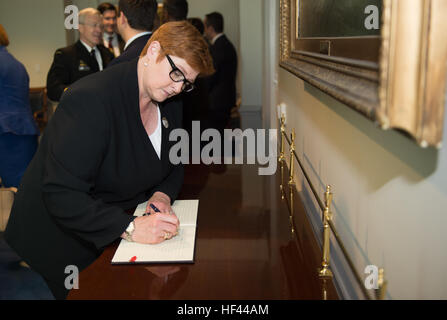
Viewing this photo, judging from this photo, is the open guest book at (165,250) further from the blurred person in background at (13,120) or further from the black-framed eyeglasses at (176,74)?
the blurred person in background at (13,120)

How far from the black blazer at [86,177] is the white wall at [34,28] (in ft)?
29.1

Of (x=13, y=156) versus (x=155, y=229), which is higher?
(x=155, y=229)

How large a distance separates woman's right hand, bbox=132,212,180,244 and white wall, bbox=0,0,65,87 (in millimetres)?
9300

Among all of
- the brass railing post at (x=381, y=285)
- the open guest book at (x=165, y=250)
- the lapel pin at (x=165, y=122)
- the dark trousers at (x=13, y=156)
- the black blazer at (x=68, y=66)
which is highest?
the black blazer at (x=68, y=66)

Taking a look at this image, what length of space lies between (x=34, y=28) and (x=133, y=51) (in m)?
7.96

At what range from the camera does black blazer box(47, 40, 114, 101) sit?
4.11m

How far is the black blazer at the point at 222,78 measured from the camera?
6.36 meters

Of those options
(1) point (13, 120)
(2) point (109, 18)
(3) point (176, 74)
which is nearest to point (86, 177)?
(3) point (176, 74)

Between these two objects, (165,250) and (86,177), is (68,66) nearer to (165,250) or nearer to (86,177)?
(86,177)

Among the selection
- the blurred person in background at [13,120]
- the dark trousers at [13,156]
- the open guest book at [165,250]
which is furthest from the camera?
the dark trousers at [13,156]

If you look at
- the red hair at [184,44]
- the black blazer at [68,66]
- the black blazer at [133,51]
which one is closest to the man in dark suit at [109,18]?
the black blazer at [68,66]

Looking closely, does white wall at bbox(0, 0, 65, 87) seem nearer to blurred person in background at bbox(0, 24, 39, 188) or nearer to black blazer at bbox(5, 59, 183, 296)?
blurred person in background at bbox(0, 24, 39, 188)

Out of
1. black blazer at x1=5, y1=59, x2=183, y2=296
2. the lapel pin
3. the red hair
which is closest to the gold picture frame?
the red hair

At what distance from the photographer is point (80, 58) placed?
4.23 m
